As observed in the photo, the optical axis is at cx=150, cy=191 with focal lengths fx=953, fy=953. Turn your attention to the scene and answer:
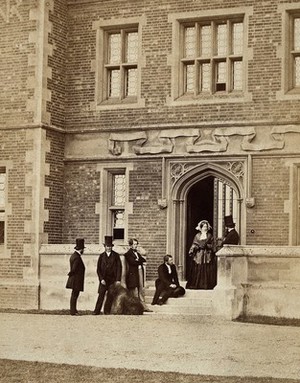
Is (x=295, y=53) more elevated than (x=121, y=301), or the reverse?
(x=295, y=53)

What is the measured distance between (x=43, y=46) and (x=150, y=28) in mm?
2474

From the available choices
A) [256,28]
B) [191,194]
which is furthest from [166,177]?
[256,28]

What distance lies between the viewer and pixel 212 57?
836 inches

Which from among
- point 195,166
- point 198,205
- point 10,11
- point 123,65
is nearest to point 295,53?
point 195,166

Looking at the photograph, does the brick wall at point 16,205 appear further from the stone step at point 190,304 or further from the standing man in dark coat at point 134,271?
the stone step at point 190,304

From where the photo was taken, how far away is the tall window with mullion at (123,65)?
72.8 ft

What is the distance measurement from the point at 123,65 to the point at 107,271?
→ 547 centimetres

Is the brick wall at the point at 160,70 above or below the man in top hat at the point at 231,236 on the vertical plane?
above

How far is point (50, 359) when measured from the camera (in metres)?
12.4

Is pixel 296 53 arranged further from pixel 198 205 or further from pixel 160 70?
pixel 198 205

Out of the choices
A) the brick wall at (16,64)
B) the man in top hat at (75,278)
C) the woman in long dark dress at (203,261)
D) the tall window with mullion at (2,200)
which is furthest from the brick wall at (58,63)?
the woman in long dark dress at (203,261)

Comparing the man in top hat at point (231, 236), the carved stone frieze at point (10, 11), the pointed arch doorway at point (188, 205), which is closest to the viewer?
the man in top hat at point (231, 236)

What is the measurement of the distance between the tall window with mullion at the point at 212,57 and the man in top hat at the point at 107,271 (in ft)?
14.3

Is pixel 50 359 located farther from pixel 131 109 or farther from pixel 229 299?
pixel 131 109
